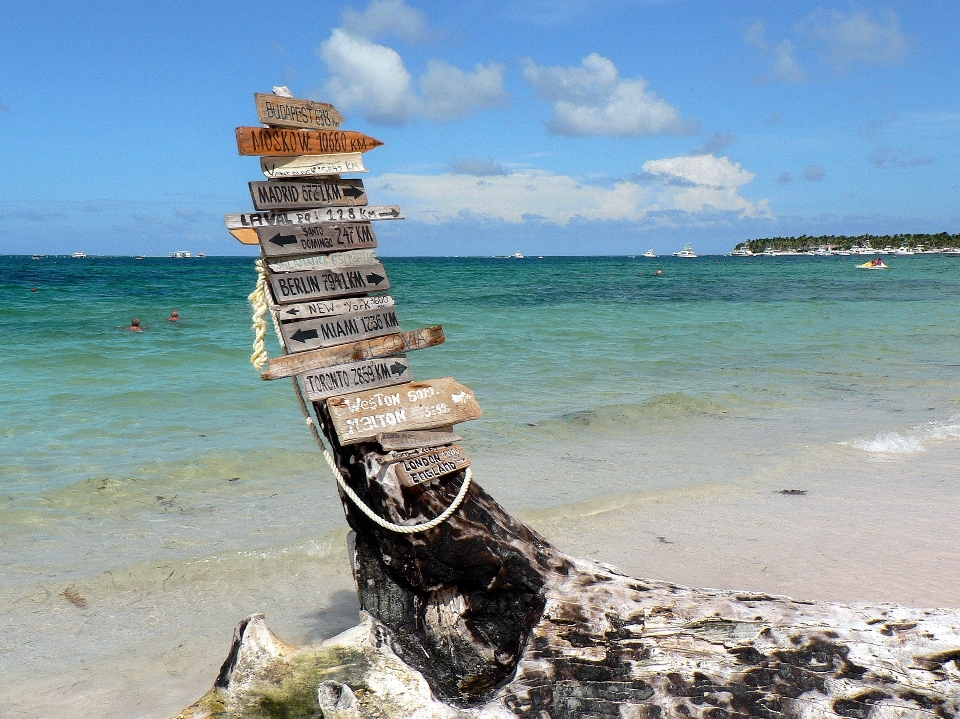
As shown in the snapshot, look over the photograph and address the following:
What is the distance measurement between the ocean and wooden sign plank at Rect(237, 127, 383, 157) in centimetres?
283

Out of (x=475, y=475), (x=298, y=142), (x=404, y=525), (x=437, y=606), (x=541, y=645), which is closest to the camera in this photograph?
(x=541, y=645)

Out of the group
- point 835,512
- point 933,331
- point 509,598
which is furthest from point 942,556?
point 933,331

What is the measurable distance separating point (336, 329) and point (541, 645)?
1725 millimetres

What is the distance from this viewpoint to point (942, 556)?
538cm

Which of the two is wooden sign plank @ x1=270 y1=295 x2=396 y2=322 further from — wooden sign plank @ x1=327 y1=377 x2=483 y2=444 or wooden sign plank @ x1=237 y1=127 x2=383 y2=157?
wooden sign plank @ x1=237 y1=127 x2=383 y2=157

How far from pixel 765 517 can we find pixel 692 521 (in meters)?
0.62

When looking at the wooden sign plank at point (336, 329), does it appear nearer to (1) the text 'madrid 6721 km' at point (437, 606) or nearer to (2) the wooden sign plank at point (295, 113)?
(1) the text 'madrid 6721 km' at point (437, 606)

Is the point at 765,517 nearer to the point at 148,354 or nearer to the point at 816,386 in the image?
the point at 816,386

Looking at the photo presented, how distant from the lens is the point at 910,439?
8.73 m

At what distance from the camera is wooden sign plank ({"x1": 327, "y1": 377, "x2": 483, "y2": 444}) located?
139 inches

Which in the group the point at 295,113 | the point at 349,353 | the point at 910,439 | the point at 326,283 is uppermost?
the point at 295,113

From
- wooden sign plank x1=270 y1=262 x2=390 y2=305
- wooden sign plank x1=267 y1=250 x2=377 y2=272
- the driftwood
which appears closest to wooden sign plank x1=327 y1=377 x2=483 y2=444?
the driftwood

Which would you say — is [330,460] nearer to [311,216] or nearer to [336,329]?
[336,329]

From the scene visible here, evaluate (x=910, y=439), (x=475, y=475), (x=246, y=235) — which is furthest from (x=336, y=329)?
(x=910, y=439)
